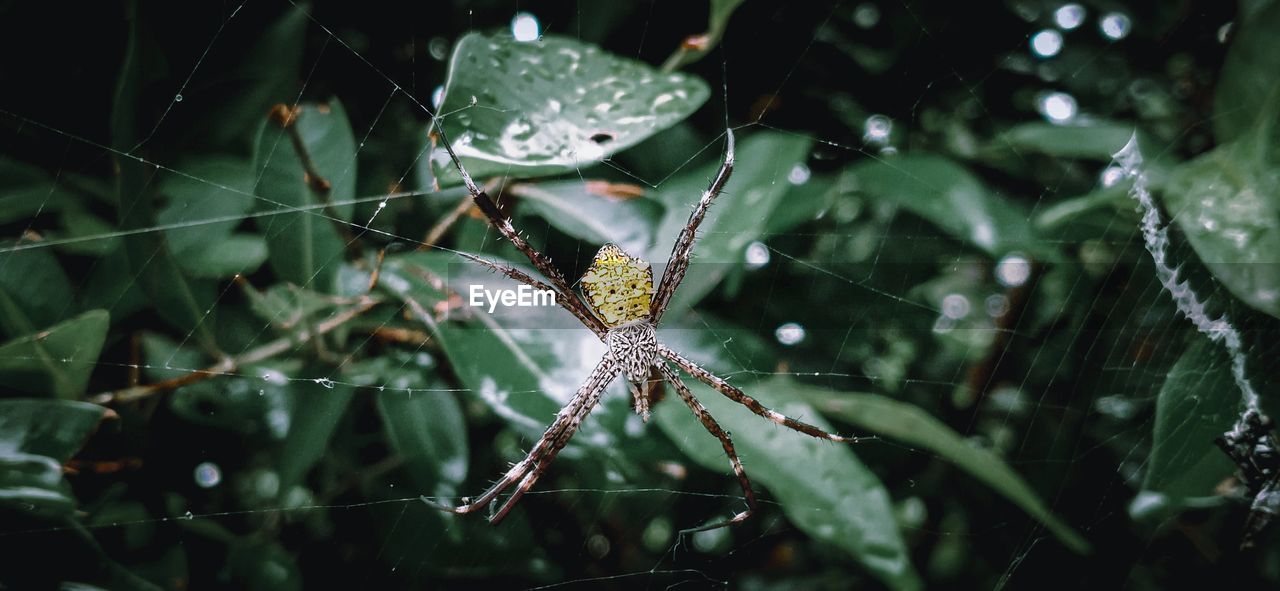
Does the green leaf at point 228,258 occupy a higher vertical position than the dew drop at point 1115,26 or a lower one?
lower

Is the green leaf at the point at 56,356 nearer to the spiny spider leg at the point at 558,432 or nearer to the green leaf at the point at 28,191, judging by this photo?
the green leaf at the point at 28,191

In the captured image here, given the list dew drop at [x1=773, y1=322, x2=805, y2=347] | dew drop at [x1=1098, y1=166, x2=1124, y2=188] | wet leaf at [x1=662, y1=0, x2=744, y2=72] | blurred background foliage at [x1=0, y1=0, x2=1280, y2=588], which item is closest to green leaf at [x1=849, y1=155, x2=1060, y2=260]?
blurred background foliage at [x1=0, y1=0, x2=1280, y2=588]

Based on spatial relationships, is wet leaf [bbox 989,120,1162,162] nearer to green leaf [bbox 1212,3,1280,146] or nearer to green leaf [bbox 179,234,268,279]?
green leaf [bbox 1212,3,1280,146]

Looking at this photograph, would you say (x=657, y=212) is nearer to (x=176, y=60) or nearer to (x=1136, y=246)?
(x=176, y=60)

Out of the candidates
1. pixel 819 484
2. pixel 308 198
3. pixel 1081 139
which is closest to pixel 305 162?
pixel 308 198

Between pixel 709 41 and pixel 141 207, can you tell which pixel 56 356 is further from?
pixel 709 41

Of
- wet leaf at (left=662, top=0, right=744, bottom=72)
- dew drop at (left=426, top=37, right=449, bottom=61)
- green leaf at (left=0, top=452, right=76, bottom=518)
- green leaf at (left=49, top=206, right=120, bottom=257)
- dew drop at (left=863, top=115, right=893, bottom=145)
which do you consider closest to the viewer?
green leaf at (left=0, top=452, right=76, bottom=518)

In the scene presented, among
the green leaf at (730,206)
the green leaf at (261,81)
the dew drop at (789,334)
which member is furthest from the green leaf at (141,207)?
the dew drop at (789,334)
